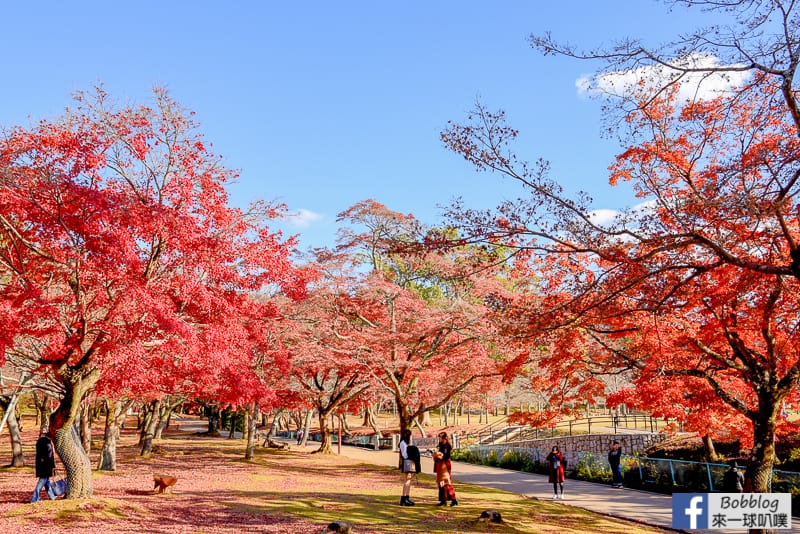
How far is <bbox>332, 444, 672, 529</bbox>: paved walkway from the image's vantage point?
13.4m

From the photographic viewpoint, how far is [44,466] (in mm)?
11125

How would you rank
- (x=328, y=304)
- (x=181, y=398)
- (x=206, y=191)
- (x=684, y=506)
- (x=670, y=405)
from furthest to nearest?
1. (x=181, y=398)
2. (x=328, y=304)
3. (x=670, y=405)
4. (x=206, y=191)
5. (x=684, y=506)

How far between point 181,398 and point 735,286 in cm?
2618

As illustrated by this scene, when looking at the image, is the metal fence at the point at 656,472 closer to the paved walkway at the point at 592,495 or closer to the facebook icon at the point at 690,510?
the paved walkway at the point at 592,495

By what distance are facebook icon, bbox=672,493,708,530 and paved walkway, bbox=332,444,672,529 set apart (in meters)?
6.62

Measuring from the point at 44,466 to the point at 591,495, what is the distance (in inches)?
542

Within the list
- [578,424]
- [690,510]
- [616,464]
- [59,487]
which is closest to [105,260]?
[59,487]

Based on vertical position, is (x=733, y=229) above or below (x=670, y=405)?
above

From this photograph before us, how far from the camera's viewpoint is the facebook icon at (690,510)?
5945mm

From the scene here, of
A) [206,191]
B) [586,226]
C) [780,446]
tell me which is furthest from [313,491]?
[780,446]

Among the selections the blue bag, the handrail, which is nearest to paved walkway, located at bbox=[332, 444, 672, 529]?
the blue bag

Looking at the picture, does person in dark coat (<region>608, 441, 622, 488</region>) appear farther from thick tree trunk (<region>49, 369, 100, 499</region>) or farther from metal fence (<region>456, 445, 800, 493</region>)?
thick tree trunk (<region>49, 369, 100, 499</region>)

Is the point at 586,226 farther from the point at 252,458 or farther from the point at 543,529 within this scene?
the point at 252,458

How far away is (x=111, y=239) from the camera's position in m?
10.9
